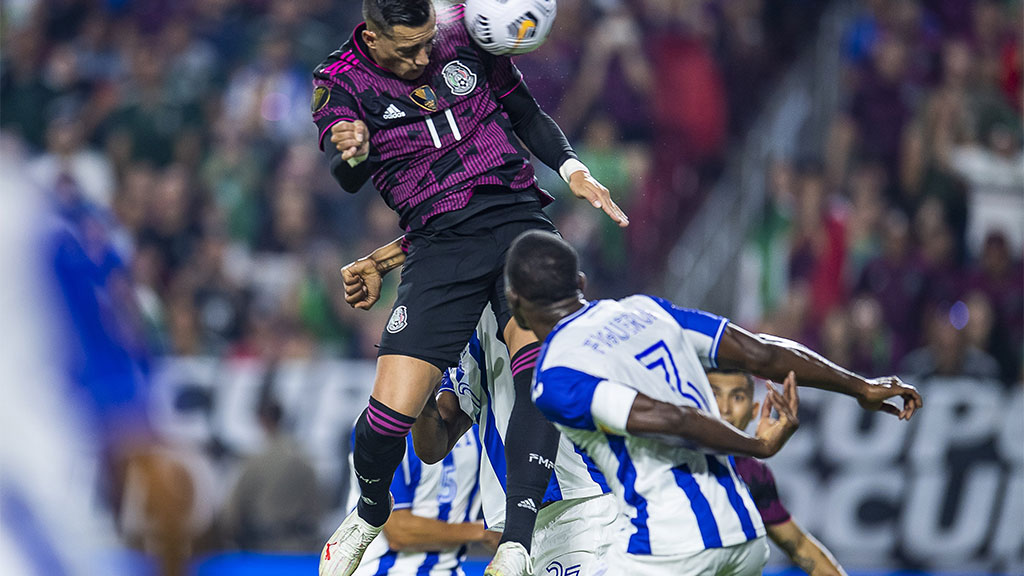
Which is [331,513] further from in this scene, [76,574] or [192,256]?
[76,574]

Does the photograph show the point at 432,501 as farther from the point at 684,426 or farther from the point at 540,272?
the point at 684,426

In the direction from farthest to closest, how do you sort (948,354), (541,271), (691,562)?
(948,354) → (541,271) → (691,562)

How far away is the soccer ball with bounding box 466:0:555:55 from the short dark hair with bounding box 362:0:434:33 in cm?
32

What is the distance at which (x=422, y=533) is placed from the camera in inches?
215

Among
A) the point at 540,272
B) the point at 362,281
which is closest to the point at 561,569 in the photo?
the point at 362,281

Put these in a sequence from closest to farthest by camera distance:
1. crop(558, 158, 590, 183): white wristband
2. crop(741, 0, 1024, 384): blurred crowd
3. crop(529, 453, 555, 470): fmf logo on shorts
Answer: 1. crop(529, 453, 555, 470): fmf logo on shorts
2. crop(558, 158, 590, 183): white wristband
3. crop(741, 0, 1024, 384): blurred crowd

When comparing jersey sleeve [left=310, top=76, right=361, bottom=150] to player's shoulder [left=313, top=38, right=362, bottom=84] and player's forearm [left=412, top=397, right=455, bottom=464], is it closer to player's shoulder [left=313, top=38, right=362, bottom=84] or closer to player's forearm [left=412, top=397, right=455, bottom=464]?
player's shoulder [left=313, top=38, right=362, bottom=84]

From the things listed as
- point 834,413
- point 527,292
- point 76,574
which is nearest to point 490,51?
point 527,292

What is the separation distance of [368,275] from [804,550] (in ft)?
7.06

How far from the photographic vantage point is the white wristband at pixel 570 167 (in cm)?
507

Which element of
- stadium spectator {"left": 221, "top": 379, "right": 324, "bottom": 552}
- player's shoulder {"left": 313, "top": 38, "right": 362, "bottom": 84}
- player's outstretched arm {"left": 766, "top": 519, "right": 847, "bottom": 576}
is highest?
player's shoulder {"left": 313, "top": 38, "right": 362, "bottom": 84}

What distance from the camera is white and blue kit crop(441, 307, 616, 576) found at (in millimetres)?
5312

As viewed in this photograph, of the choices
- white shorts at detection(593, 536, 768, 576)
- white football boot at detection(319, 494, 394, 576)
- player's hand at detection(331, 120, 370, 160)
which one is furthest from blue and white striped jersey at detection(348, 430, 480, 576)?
white shorts at detection(593, 536, 768, 576)

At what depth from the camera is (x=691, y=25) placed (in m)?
11.7
